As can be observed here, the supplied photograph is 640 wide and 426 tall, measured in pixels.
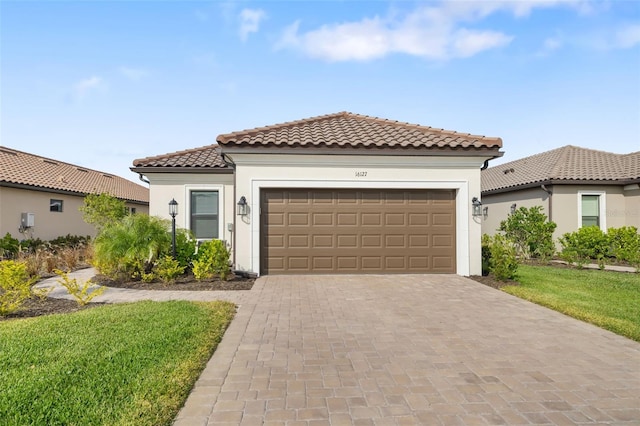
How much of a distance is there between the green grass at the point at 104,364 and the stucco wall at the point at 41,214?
11646mm

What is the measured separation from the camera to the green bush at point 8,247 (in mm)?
12102

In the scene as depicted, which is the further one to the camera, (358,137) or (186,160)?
(186,160)

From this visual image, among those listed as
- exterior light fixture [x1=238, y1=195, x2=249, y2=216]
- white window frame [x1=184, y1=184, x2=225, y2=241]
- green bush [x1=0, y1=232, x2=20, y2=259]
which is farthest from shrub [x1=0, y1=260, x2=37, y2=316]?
green bush [x1=0, y1=232, x2=20, y2=259]

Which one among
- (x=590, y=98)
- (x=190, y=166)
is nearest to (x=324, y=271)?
(x=190, y=166)

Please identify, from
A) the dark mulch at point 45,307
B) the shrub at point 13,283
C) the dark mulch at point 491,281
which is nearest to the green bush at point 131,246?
the dark mulch at point 45,307

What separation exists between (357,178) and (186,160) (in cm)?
681

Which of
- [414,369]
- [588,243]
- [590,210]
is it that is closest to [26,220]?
[414,369]

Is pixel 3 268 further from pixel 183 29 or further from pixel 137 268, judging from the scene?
pixel 183 29

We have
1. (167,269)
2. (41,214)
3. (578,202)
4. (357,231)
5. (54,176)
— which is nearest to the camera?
(167,269)

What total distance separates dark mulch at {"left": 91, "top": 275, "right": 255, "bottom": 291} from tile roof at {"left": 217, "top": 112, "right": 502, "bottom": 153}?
378cm

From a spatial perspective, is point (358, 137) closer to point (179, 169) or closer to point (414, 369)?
point (179, 169)

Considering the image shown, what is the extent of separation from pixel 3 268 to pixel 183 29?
7.23 metres

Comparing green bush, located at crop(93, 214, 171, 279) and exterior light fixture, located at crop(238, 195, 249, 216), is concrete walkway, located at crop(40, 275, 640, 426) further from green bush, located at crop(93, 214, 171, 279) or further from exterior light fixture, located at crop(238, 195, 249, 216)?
green bush, located at crop(93, 214, 171, 279)

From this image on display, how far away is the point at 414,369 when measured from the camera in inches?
144
